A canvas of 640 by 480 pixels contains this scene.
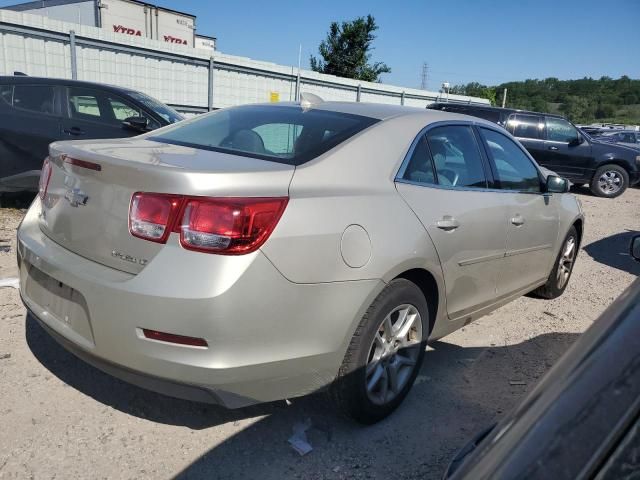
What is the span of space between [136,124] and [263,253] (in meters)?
5.01

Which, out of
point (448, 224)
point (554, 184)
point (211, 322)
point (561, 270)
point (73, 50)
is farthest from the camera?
point (73, 50)

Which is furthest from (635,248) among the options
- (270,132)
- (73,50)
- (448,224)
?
(73,50)

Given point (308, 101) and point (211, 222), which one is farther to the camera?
point (308, 101)

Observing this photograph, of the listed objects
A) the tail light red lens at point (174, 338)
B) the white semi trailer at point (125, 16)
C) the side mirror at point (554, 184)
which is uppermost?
the white semi trailer at point (125, 16)

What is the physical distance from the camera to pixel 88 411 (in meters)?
2.74

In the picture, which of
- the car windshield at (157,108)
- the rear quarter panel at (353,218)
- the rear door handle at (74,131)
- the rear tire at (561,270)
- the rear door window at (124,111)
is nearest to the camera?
the rear quarter panel at (353,218)

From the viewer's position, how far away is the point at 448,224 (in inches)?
118

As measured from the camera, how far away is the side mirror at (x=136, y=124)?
21.4ft

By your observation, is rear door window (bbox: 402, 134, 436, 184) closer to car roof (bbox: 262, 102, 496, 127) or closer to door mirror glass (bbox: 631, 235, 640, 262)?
car roof (bbox: 262, 102, 496, 127)

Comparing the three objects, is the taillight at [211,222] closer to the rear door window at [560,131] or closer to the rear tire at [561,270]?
the rear tire at [561,270]

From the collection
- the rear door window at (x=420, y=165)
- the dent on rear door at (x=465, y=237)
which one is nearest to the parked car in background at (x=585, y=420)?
the dent on rear door at (x=465, y=237)

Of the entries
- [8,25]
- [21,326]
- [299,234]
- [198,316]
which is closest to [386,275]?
[299,234]

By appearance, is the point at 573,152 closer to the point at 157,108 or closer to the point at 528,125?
the point at 528,125

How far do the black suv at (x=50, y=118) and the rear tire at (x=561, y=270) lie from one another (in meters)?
4.77
